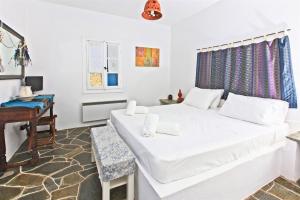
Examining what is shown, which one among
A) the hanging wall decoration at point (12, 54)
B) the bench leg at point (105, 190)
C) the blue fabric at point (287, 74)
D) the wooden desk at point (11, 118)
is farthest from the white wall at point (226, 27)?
the hanging wall decoration at point (12, 54)

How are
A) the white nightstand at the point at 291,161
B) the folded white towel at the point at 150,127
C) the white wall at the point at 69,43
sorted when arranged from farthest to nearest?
the white wall at the point at 69,43 < the white nightstand at the point at 291,161 < the folded white towel at the point at 150,127

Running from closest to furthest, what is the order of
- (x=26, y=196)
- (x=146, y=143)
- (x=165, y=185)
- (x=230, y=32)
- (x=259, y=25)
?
(x=165, y=185) → (x=146, y=143) → (x=26, y=196) → (x=259, y=25) → (x=230, y=32)

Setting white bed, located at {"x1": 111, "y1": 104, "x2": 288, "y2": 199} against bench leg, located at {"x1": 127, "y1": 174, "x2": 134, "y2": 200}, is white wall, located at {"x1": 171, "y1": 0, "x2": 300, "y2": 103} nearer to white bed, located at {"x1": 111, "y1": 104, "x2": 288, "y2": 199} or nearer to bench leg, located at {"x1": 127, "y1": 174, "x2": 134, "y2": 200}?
white bed, located at {"x1": 111, "y1": 104, "x2": 288, "y2": 199}

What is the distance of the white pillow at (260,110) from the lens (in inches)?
78.2

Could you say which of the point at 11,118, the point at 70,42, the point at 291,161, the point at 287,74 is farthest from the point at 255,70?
the point at 70,42

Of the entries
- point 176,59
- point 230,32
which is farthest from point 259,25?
point 176,59

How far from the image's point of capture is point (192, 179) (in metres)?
1.30

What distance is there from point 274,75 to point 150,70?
2.75 metres

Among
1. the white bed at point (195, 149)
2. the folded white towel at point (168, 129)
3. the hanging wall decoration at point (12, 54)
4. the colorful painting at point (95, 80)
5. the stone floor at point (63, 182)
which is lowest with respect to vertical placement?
the stone floor at point (63, 182)

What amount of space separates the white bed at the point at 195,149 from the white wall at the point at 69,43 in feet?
6.43

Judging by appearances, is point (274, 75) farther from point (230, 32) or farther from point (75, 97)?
point (75, 97)

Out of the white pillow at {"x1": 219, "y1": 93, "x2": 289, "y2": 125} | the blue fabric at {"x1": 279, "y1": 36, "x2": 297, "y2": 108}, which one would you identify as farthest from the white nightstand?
the blue fabric at {"x1": 279, "y1": 36, "x2": 297, "y2": 108}

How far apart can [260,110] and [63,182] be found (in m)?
2.50

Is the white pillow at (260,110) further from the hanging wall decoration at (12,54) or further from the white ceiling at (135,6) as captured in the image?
the hanging wall decoration at (12,54)
